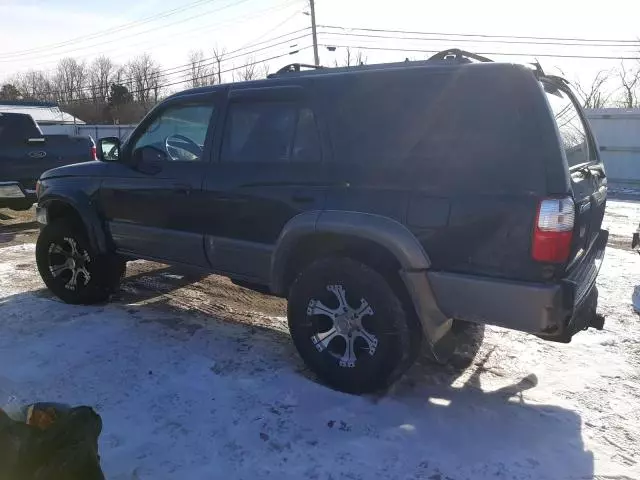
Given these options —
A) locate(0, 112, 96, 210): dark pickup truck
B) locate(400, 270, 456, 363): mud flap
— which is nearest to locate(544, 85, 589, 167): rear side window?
locate(400, 270, 456, 363): mud flap

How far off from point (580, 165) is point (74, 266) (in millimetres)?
4466

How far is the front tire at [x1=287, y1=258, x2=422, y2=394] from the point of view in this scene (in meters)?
3.39

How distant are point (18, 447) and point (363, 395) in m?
2.04

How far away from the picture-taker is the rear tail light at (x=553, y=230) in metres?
2.87

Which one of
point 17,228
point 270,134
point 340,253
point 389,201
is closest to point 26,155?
point 17,228

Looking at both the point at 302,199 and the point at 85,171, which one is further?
the point at 85,171

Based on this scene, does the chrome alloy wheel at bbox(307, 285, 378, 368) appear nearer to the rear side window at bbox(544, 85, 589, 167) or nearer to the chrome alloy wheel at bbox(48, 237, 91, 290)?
the rear side window at bbox(544, 85, 589, 167)

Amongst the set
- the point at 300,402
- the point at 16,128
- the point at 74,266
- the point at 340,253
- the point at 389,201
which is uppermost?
the point at 16,128

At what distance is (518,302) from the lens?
9.80 ft

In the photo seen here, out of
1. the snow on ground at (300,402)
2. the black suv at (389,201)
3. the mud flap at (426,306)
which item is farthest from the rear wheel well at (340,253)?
the snow on ground at (300,402)

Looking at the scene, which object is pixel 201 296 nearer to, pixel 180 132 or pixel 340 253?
pixel 180 132

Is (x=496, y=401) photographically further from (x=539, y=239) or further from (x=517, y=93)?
(x=517, y=93)

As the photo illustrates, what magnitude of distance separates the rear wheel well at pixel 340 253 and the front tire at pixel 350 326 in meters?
0.09

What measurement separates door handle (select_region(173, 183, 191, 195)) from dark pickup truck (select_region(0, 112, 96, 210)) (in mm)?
6058
